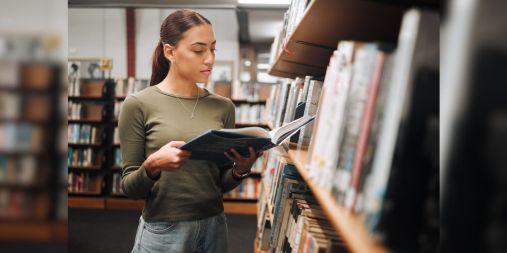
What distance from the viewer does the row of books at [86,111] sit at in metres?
5.34

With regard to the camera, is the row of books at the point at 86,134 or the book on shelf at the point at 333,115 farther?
the row of books at the point at 86,134

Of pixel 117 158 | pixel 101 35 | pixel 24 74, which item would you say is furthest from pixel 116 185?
pixel 24 74

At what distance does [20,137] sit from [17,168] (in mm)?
53

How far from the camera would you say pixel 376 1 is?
0.77 meters

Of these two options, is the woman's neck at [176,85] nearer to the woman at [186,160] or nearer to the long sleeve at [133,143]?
the woman at [186,160]

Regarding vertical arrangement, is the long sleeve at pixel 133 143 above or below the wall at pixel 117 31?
below

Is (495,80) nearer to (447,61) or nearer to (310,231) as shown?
(447,61)

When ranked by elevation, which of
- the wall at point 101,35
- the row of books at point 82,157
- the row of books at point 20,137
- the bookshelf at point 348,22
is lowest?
the row of books at point 82,157

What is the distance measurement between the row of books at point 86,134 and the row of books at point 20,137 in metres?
5.01

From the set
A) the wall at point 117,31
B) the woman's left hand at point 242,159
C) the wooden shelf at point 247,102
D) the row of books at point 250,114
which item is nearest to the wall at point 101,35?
the wall at point 117,31

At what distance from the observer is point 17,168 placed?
644 millimetres

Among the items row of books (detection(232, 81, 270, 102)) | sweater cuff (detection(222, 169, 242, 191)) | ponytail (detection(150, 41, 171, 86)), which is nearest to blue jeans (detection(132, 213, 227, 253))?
sweater cuff (detection(222, 169, 242, 191))

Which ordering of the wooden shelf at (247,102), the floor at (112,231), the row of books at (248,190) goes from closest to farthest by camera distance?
the floor at (112,231) → the row of books at (248,190) → the wooden shelf at (247,102)

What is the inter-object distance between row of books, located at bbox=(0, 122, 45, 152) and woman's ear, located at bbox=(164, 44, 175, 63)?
881 millimetres
